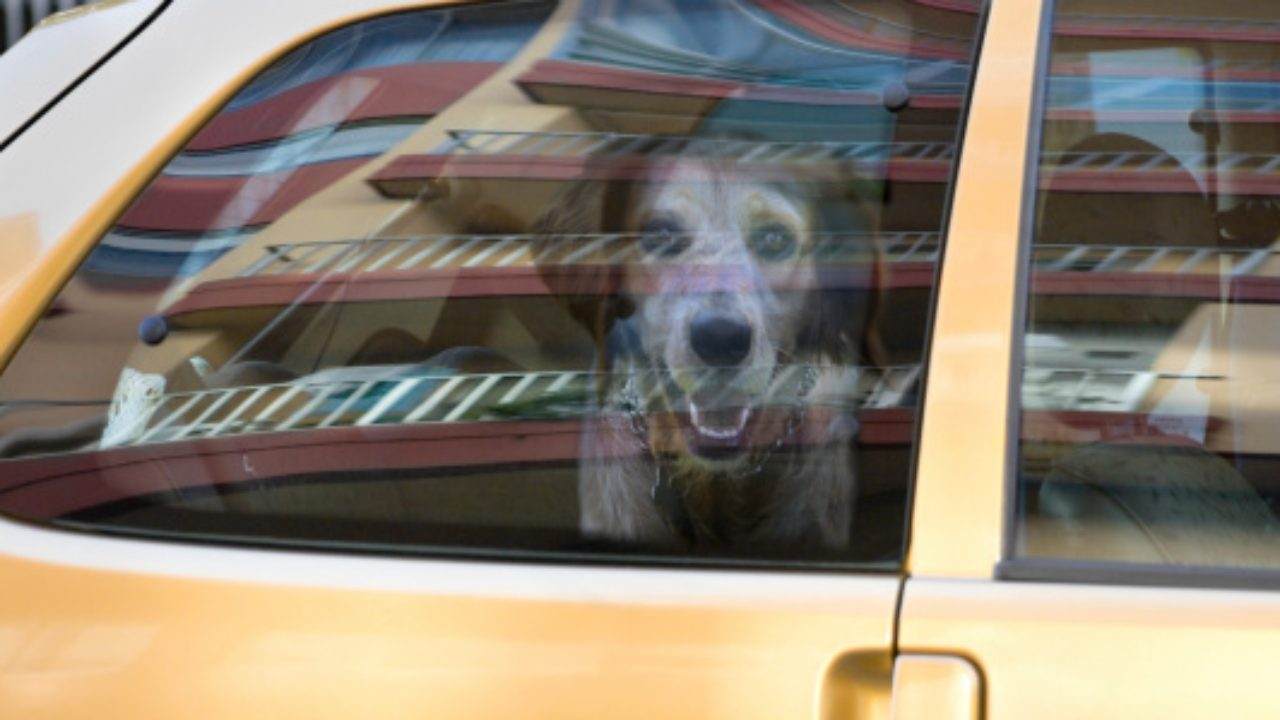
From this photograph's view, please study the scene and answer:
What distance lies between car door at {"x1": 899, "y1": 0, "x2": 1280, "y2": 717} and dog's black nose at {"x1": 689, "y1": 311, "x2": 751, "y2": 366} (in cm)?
38

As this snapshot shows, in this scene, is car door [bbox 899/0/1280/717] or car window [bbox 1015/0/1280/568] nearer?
car door [bbox 899/0/1280/717]

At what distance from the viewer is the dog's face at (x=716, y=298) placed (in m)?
1.80

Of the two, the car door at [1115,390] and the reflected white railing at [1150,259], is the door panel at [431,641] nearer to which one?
the car door at [1115,390]

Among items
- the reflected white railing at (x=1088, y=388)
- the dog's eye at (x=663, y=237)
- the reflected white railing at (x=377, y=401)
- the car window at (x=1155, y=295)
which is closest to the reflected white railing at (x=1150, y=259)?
the car window at (x=1155, y=295)

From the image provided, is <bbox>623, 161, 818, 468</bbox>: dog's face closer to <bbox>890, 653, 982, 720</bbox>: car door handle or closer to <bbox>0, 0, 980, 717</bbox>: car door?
<bbox>0, 0, 980, 717</bbox>: car door

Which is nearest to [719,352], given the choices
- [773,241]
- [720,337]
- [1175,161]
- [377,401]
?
[720,337]

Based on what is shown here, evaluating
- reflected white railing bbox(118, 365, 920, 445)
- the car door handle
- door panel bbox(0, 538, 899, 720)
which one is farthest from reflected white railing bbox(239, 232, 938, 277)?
the car door handle

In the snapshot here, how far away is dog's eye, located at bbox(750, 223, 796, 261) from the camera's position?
1.88m

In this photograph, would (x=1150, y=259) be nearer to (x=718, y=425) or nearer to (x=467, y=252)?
(x=718, y=425)

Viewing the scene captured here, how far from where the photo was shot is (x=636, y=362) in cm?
184

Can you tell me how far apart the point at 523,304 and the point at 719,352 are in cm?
24

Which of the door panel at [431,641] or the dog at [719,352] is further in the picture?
the dog at [719,352]

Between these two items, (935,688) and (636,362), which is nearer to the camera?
(935,688)

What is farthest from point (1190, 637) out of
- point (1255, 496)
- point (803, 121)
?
point (803, 121)
